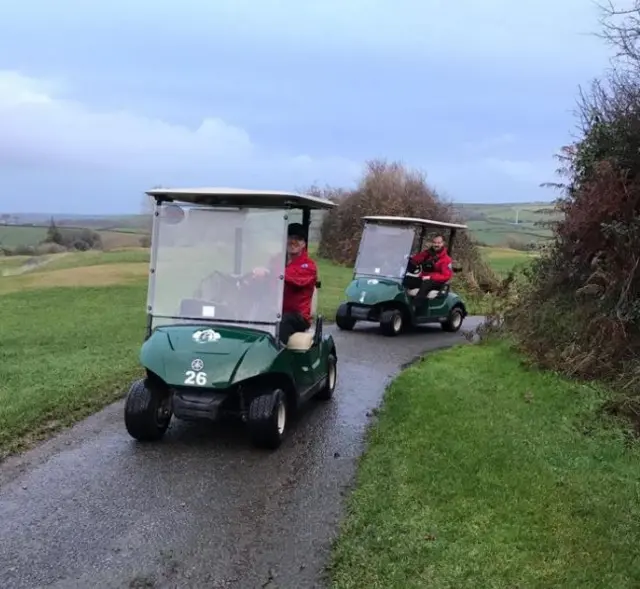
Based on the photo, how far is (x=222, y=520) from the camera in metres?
4.79

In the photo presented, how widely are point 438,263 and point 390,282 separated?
Answer: 94cm

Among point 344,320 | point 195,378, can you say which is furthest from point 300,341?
point 344,320

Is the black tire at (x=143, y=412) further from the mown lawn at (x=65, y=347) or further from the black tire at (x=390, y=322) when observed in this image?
the black tire at (x=390, y=322)

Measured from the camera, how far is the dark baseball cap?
6.71 metres

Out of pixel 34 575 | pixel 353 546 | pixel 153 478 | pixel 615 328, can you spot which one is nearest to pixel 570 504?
pixel 353 546

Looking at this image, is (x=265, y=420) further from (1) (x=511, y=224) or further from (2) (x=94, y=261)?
(1) (x=511, y=224)

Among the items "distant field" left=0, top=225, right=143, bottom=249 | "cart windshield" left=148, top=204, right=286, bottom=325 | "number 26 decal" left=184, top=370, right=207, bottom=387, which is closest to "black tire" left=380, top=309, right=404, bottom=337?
"cart windshield" left=148, top=204, right=286, bottom=325

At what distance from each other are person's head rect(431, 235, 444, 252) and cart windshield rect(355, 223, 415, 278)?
0.39 meters

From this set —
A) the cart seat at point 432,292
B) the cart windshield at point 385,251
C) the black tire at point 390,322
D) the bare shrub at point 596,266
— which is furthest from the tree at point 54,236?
the bare shrub at point 596,266

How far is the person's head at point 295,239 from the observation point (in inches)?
265

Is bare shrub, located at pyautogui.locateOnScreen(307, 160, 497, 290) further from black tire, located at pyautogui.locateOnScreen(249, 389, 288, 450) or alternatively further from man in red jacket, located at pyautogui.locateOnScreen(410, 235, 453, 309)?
black tire, located at pyautogui.locateOnScreen(249, 389, 288, 450)

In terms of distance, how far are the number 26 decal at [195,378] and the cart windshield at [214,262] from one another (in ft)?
2.53

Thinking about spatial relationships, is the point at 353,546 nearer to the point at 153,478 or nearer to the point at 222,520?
the point at 222,520

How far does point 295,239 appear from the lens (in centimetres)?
682
